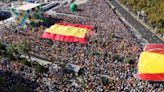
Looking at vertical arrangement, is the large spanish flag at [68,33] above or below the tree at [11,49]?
above

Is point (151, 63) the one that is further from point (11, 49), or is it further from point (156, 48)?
point (11, 49)

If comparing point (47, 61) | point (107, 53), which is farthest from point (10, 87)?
point (107, 53)

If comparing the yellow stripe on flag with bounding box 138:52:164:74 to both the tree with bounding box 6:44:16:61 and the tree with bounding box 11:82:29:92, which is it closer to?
the tree with bounding box 11:82:29:92

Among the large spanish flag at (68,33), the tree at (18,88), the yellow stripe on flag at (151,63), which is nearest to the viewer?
the tree at (18,88)

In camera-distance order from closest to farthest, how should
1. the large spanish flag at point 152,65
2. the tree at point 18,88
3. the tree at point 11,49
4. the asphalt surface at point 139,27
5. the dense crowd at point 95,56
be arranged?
the tree at point 18,88 < the dense crowd at point 95,56 < the large spanish flag at point 152,65 < the tree at point 11,49 < the asphalt surface at point 139,27

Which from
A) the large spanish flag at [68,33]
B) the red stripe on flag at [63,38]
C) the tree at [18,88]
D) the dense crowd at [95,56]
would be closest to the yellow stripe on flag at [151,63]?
the dense crowd at [95,56]

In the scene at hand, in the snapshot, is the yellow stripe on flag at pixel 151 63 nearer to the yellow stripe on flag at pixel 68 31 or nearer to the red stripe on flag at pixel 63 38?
the red stripe on flag at pixel 63 38

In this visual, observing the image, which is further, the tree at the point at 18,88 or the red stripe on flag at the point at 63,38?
the red stripe on flag at the point at 63,38

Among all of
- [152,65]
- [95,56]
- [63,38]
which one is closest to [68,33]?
[63,38]

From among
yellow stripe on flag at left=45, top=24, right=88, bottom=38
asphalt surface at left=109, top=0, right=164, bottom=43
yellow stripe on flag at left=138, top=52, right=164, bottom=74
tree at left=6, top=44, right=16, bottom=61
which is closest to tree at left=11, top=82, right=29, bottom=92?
tree at left=6, top=44, right=16, bottom=61
